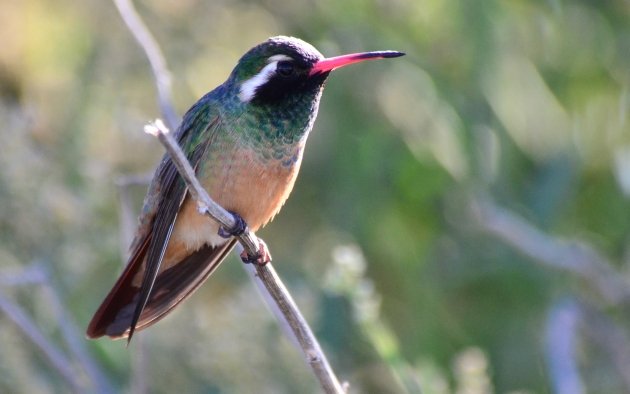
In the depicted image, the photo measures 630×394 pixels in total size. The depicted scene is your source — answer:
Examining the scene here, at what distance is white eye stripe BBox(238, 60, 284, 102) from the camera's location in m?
3.94

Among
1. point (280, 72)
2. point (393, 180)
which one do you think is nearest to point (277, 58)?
point (280, 72)

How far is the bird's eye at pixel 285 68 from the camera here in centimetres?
391

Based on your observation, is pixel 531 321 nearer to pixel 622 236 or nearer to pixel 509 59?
pixel 622 236

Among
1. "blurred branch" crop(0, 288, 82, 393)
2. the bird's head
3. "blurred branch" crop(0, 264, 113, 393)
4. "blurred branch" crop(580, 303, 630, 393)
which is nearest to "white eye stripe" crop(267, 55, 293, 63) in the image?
the bird's head

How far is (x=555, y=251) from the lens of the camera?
504cm

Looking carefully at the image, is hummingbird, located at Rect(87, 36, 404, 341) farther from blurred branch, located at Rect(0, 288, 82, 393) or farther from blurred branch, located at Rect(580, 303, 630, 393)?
blurred branch, located at Rect(580, 303, 630, 393)

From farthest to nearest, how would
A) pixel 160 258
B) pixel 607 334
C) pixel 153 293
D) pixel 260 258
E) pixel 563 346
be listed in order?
pixel 607 334 → pixel 563 346 → pixel 153 293 → pixel 160 258 → pixel 260 258

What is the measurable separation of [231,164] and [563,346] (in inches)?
65.4

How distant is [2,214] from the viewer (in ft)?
15.3

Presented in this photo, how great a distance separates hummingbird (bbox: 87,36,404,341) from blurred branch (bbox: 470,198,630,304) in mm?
1490

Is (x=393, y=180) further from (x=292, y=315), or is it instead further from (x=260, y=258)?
(x=292, y=315)

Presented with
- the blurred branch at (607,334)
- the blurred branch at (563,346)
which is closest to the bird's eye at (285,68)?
the blurred branch at (563,346)

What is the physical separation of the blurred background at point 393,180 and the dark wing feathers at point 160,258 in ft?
2.02

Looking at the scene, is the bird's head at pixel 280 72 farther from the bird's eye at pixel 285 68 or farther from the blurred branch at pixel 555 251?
the blurred branch at pixel 555 251
